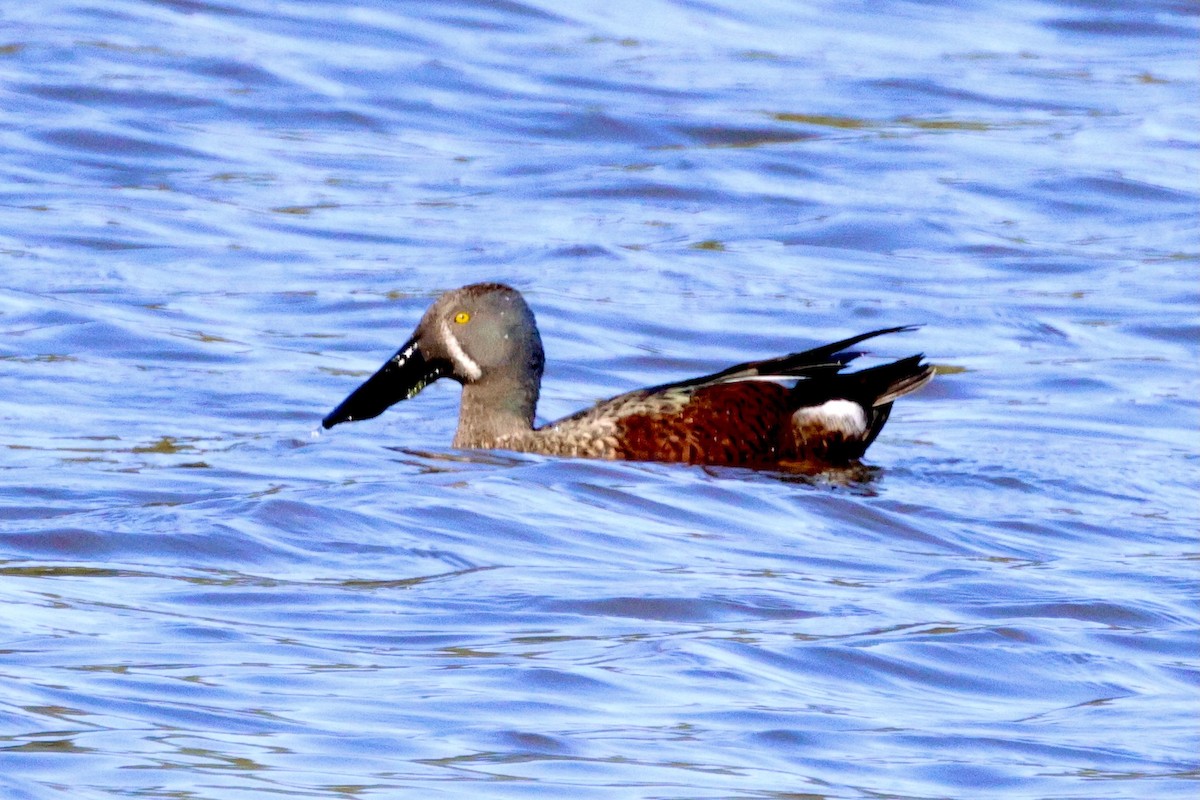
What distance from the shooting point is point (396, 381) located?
9.33 meters

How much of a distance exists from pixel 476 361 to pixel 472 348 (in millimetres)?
52

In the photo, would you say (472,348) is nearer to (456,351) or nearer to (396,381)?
(456,351)

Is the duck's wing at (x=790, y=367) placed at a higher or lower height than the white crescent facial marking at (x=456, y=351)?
higher

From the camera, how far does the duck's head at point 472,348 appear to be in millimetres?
9266

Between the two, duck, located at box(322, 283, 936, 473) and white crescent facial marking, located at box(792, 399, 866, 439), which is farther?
white crescent facial marking, located at box(792, 399, 866, 439)

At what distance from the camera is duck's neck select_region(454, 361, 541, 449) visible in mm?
9180

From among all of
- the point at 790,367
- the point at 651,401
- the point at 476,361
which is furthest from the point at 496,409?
the point at 790,367

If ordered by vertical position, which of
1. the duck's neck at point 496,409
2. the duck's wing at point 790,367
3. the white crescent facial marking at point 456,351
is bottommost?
the duck's neck at point 496,409

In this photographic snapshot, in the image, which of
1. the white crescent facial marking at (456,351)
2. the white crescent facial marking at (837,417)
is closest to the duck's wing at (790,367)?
the white crescent facial marking at (837,417)

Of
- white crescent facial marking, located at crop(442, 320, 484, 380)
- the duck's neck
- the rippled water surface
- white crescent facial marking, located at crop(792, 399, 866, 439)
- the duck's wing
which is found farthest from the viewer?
white crescent facial marking, located at crop(442, 320, 484, 380)

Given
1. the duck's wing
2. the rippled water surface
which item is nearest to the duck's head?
the rippled water surface

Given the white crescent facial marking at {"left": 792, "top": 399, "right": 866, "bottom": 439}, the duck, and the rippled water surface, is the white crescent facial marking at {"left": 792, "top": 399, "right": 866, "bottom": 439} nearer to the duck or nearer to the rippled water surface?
the duck

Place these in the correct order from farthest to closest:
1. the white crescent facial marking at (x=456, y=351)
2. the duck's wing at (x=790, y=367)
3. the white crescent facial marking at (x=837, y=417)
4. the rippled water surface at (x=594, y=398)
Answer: the white crescent facial marking at (x=456, y=351) < the white crescent facial marking at (x=837, y=417) < the duck's wing at (x=790, y=367) < the rippled water surface at (x=594, y=398)

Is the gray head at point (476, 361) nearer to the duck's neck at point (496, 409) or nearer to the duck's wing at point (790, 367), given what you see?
the duck's neck at point (496, 409)
